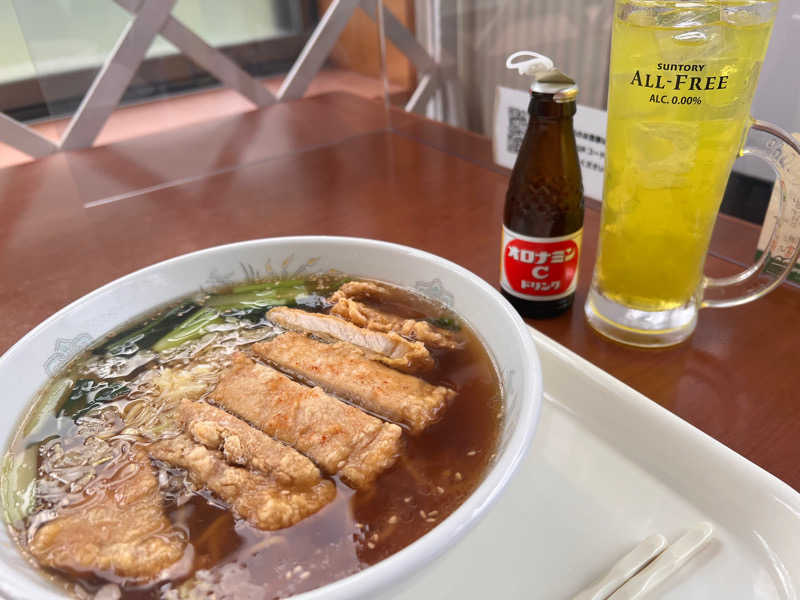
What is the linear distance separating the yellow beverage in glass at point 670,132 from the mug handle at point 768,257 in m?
0.03

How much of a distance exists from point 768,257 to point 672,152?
0.82 ft

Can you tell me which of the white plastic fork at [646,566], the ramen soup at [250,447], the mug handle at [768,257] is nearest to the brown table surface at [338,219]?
the mug handle at [768,257]

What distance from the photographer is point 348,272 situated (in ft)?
3.08

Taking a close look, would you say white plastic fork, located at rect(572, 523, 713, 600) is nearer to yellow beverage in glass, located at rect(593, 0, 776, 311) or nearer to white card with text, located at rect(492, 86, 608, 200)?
yellow beverage in glass, located at rect(593, 0, 776, 311)

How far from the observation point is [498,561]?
663 mm

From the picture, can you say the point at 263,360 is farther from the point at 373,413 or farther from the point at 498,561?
the point at 498,561

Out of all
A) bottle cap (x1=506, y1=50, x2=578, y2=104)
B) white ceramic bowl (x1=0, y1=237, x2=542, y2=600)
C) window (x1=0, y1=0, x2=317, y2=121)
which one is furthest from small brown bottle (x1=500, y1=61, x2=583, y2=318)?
window (x1=0, y1=0, x2=317, y2=121)

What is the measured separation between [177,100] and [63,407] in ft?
5.04

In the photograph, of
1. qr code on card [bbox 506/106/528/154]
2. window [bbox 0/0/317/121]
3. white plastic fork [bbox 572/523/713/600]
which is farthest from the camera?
window [bbox 0/0/317/121]

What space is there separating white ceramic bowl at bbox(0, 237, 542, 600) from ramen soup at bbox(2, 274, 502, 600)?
0.07 ft

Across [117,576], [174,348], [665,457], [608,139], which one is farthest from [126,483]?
[608,139]

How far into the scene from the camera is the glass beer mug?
2.52 feet

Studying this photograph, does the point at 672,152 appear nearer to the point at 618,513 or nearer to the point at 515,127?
the point at 618,513

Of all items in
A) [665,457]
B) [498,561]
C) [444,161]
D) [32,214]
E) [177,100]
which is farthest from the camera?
[177,100]
